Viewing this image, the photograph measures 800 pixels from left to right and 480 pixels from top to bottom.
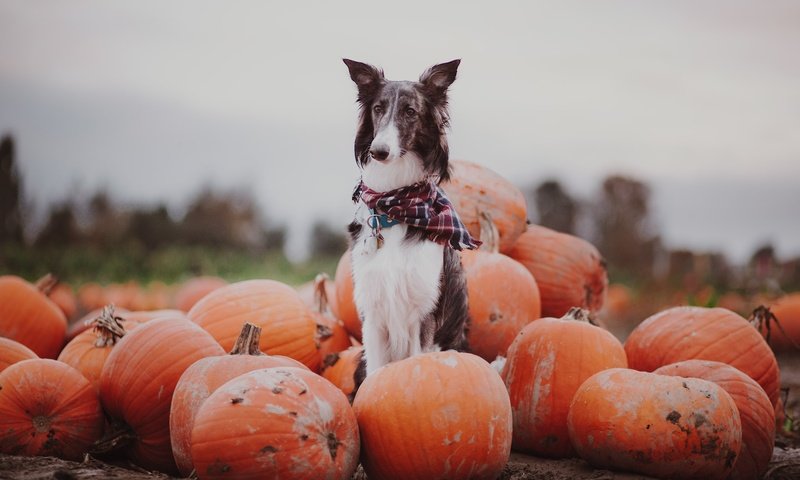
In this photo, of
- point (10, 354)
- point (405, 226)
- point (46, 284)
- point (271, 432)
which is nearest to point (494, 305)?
point (405, 226)

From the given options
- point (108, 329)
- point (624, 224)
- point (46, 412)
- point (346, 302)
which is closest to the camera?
point (46, 412)

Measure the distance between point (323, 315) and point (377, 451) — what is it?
7.08ft

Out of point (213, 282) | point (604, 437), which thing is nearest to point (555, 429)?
point (604, 437)

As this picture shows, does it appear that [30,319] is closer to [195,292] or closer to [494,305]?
[195,292]

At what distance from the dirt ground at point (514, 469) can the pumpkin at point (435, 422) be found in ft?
1.07

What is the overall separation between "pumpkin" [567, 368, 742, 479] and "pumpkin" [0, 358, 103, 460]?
2.49m

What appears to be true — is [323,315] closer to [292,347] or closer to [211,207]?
[292,347]

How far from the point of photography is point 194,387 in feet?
10.8

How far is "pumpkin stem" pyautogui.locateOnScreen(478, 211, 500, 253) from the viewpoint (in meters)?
5.09

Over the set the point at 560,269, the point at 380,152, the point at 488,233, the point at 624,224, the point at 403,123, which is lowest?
the point at 624,224

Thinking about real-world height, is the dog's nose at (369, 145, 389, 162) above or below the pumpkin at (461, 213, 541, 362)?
above

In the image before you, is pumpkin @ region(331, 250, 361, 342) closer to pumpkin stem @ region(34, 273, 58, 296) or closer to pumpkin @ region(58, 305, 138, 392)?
pumpkin @ region(58, 305, 138, 392)

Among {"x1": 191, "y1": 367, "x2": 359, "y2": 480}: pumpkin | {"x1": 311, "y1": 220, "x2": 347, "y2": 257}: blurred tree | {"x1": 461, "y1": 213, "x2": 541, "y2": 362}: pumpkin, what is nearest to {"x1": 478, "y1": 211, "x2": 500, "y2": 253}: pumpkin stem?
{"x1": 461, "y1": 213, "x2": 541, "y2": 362}: pumpkin

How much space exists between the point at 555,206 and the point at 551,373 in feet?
50.1
